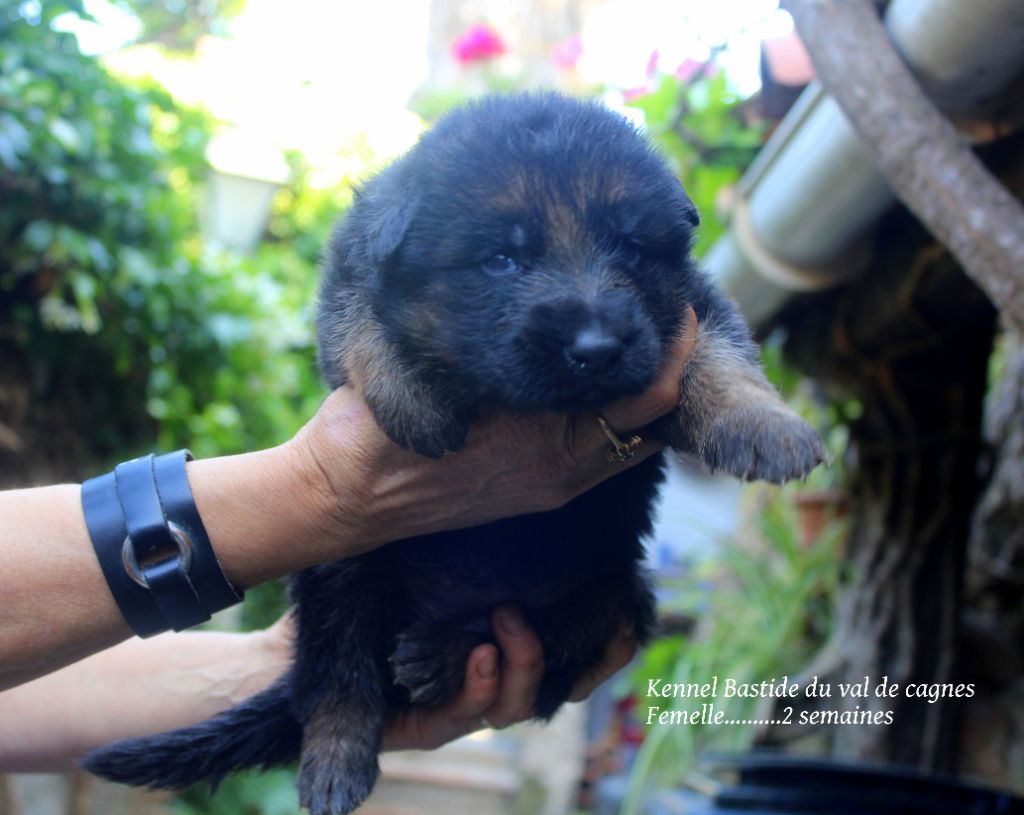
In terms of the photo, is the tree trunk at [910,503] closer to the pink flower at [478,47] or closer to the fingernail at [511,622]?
the fingernail at [511,622]

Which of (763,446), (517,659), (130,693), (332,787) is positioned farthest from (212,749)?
(763,446)

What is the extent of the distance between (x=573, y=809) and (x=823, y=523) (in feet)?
11.9

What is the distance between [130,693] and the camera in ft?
7.97

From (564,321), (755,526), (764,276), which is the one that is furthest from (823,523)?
(564,321)

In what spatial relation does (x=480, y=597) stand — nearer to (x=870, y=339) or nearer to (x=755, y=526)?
(x=870, y=339)

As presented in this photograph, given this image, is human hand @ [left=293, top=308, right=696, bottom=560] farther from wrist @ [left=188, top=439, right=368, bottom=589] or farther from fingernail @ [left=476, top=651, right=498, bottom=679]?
fingernail @ [left=476, top=651, right=498, bottom=679]

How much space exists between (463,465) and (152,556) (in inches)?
23.7

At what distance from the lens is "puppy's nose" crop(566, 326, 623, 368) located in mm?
1669

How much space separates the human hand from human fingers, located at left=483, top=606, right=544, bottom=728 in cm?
31

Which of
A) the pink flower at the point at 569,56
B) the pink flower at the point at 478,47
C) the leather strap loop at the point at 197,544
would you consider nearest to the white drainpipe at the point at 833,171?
the leather strap loop at the point at 197,544

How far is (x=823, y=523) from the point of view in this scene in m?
5.17

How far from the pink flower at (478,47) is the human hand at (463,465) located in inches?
225

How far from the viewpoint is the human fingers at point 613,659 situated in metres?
2.29

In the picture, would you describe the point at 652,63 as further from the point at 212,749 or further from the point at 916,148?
the point at 212,749
